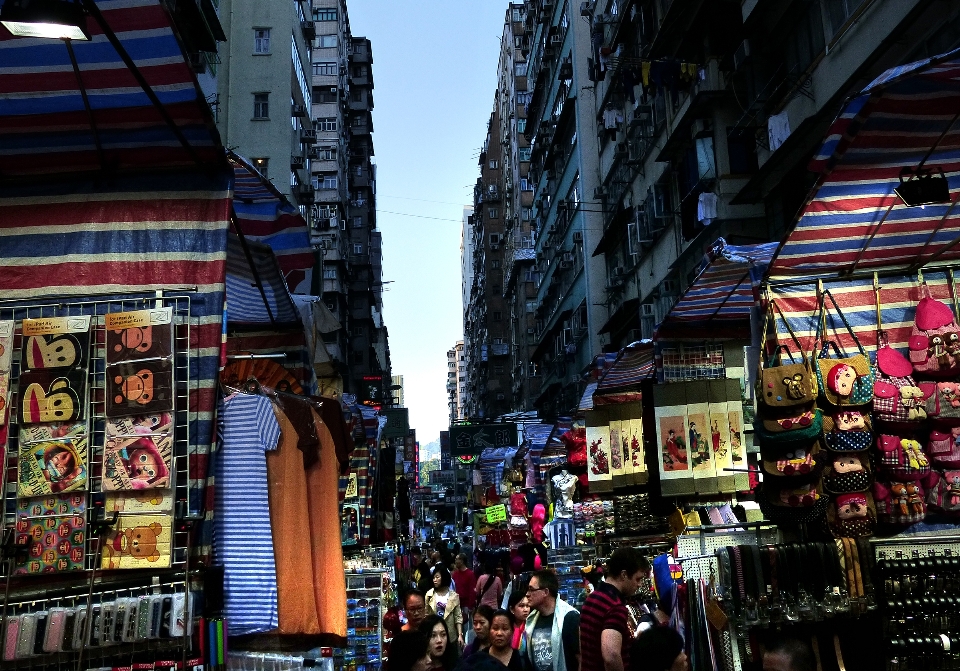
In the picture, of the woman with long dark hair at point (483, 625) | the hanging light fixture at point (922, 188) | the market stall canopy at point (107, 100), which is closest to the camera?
the market stall canopy at point (107, 100)

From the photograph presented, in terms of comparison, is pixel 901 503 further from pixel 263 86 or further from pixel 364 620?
pixel 263 86

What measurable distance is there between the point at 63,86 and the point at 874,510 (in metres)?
5.15

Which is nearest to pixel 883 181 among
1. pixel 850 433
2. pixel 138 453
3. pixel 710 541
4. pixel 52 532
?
pixel 850 433

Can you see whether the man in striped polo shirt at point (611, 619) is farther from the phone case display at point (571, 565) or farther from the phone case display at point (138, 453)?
the phone case display at point (571, 565)

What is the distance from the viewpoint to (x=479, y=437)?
37.2 m

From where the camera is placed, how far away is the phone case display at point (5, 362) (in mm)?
5031

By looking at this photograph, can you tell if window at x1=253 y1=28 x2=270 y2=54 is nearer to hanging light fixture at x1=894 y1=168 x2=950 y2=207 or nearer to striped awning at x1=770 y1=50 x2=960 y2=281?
striped awning at x1=770 y1=50 x2=960 y2=281

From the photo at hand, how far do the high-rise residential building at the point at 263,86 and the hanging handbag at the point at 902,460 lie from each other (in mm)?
32472

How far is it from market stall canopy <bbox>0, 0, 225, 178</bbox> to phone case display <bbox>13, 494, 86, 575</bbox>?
1760mm

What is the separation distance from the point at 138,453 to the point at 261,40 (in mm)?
35927

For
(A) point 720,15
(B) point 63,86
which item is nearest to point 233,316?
(B) point 63,86

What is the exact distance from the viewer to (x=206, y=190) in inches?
210

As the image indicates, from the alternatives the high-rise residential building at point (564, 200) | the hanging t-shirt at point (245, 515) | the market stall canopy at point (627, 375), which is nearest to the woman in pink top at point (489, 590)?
the market stall canopy at point (627, 375)

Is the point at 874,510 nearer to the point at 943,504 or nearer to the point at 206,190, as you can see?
the point at 943,504
